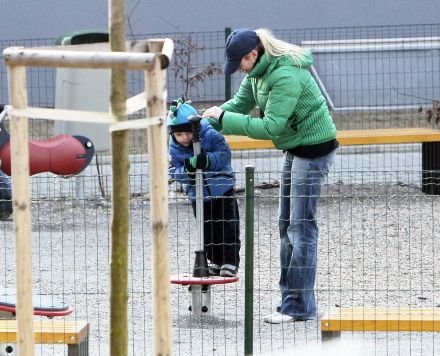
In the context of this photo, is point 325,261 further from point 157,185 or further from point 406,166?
point 157,185

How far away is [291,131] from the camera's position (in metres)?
7.02

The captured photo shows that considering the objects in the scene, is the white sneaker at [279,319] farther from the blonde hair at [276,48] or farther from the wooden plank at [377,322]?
the blonde hair at [276,48]

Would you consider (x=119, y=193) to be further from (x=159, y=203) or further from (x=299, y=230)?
(x=299, y=230)

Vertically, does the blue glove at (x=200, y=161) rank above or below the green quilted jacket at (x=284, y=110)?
below

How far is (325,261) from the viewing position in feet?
29.5

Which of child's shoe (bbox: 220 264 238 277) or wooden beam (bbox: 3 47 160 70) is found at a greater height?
wooden beam (bbox: 3 47 160 70)

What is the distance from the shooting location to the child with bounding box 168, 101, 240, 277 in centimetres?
736

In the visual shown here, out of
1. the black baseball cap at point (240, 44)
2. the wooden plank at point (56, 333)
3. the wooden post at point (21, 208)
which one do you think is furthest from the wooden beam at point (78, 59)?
the black baseball cap at point (240, 44)

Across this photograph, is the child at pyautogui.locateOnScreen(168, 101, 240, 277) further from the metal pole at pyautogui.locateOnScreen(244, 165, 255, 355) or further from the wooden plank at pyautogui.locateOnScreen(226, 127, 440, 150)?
the wooden plank at pyautogui.locateOnScreen(226, 127, 440, 150)

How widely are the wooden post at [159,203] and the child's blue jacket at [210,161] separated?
3.47 meters

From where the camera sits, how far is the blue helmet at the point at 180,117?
7340mm

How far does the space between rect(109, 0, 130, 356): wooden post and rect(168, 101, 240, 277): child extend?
11.0 feet

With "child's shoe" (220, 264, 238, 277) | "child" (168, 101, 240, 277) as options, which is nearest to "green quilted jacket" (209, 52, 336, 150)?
"child" (168, 101, 240, 277)

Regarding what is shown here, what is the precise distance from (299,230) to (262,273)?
156 centimetres
